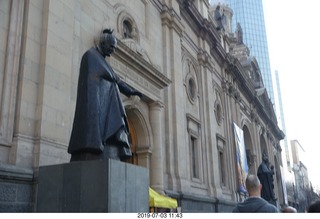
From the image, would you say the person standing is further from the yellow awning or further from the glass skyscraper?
the glass skyscraper

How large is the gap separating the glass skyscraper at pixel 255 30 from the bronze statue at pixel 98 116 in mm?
98861

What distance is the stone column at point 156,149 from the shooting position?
44.9ft

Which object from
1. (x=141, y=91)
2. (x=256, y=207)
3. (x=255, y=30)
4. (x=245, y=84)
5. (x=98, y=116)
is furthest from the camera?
(x=255, y=30)

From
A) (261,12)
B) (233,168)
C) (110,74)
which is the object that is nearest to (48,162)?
(110,74)

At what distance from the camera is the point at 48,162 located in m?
8.38

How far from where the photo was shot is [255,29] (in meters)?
103

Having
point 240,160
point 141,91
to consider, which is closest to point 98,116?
point 141,91

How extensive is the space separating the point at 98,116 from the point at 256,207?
2.49 metres

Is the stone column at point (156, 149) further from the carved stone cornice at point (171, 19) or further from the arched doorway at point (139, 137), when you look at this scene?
the carved stone cornice at point (171, 19)

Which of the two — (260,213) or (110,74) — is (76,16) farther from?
(260,213)

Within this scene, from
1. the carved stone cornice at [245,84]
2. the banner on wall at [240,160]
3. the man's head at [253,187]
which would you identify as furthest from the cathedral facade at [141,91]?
the man's head at [253,187]

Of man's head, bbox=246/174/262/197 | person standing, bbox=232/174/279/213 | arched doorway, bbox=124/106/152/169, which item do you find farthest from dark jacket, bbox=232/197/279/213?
arched doorway, bbox=124/106/152/169

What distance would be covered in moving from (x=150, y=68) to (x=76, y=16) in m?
3.83

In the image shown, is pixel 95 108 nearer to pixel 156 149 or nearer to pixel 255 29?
pixel 156 149
